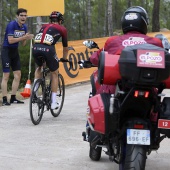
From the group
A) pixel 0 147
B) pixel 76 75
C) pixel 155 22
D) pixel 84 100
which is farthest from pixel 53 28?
pixel 155 22

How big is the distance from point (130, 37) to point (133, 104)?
2.50ft

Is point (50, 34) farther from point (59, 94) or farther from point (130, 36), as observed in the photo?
point (130, 36)

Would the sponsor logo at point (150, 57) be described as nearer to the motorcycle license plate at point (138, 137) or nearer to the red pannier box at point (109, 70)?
the red pannier box at point (109, 70)

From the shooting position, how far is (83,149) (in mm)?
6762

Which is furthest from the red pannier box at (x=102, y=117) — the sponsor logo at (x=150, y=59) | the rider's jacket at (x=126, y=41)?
the rider's jacket at (x=126, y=41)

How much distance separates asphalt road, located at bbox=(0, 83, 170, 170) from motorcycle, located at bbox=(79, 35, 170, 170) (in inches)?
49.3

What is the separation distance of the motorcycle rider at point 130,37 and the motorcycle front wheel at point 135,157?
2.11 feet

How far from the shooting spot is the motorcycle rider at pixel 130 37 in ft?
16.3

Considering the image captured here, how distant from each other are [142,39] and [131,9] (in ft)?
1.21

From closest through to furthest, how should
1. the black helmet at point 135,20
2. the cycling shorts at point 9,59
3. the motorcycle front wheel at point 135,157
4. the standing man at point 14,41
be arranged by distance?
1. the motorcycle front wheel at point 135,157
2. the black helmet at point 135,20
3. the standing man at point 14,41
4. the cycling shorts at point 9,59

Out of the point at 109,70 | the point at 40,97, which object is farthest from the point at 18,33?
the point at 109,70

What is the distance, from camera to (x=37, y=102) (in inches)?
332

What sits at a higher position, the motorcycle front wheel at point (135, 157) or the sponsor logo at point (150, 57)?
the sponsor logo at point (150, 57)

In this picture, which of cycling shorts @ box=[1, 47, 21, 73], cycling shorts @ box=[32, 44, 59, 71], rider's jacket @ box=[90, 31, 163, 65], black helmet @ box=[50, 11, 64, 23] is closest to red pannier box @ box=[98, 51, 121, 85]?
rider's jacket @ box=[90, 31, 163, 65]
